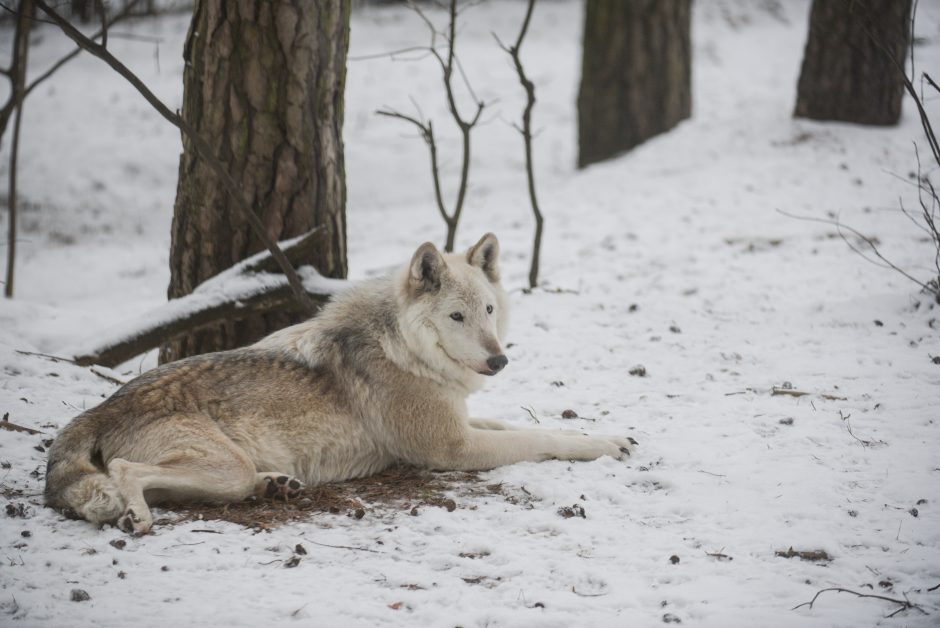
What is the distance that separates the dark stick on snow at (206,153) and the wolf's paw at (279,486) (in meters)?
1.87

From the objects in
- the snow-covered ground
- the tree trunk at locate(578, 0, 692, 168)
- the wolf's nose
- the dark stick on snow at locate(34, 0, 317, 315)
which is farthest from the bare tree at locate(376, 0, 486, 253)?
the tree trunk at locate(578, 0, 692, 168)

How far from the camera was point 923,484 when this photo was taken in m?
4.15

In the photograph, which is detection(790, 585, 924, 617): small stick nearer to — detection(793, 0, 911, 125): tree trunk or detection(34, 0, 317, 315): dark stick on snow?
detection(34, 0, 317, 315): dark stick on snow

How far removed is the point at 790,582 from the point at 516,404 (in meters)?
2.79

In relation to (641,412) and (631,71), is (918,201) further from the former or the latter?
(641,412)

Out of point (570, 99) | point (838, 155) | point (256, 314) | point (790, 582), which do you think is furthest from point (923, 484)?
point (570, 99)

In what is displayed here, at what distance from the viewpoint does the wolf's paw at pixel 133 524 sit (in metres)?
3.71

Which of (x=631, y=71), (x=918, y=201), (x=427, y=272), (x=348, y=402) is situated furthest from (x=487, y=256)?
(x=631, y=71)

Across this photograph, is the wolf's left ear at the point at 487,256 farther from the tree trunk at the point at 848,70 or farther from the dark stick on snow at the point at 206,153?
the tree trunk at the point at 848,70

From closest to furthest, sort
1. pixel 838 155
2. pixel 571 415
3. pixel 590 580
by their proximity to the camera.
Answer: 1. pixel 590 580
2. pixel 571 415
3. pixel 838 155

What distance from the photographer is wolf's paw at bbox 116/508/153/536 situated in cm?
371

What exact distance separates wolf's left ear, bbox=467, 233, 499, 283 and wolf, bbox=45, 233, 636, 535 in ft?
0.05

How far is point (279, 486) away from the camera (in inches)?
170

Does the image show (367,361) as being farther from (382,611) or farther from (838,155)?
(838,155)
